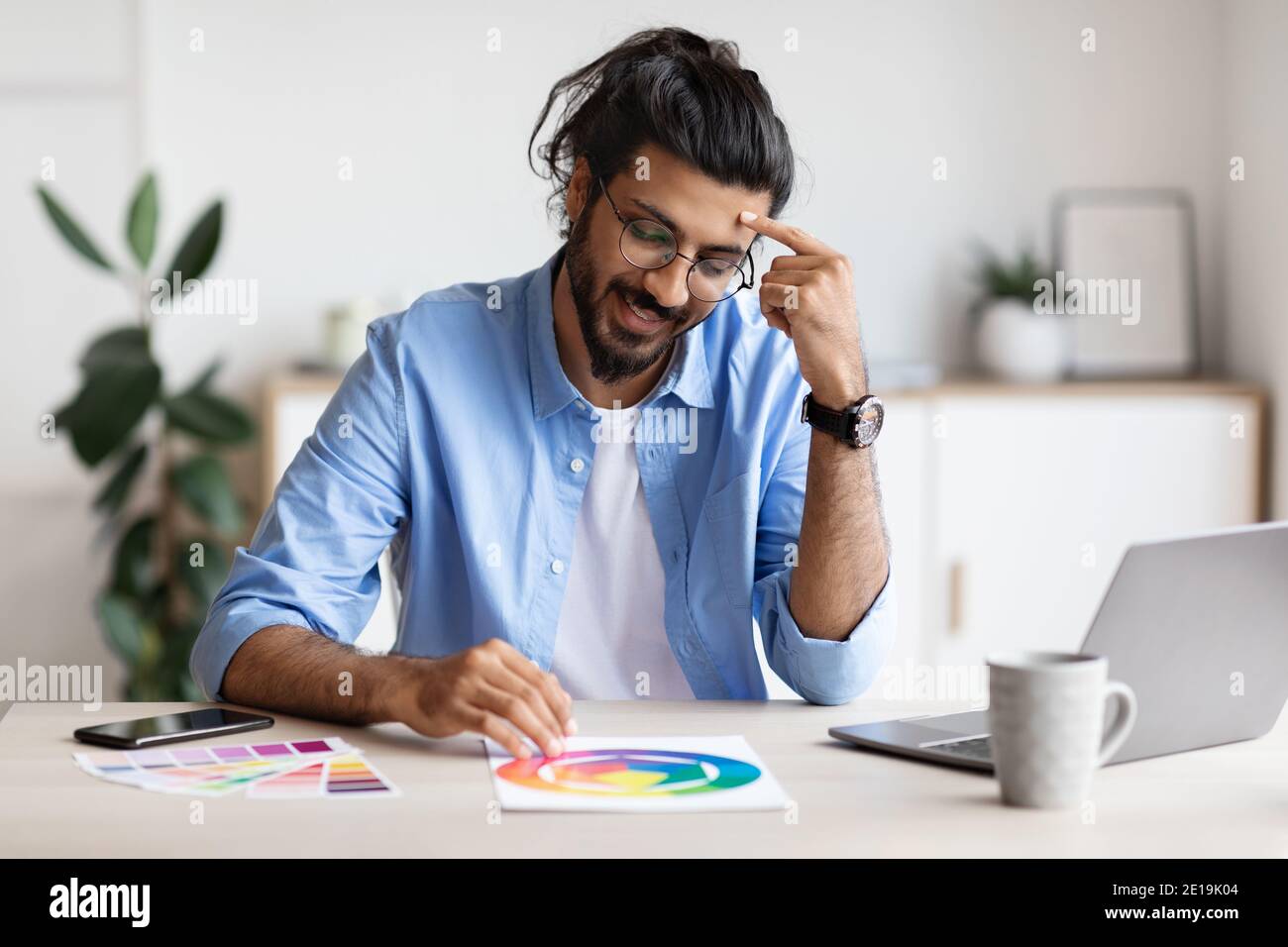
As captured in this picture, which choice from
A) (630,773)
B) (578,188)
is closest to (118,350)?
(578,188)

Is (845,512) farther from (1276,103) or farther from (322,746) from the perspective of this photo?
(1276,103)

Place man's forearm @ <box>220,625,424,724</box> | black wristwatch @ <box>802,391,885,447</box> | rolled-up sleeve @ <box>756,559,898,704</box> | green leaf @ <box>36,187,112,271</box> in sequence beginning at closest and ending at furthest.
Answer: man's forearm @ <box>220,625,424,724</box>, rolled-up sleeve @ <box>756,559,898,704</box>, black wristwatch @ <box>802,391,885,447</box>, green leaf @ <box>36,187,112,271</box>

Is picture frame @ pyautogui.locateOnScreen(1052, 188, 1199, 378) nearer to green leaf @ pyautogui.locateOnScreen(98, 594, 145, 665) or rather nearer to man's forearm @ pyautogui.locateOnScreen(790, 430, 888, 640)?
man's forearm @ pyautogui.locateOnScreen(790, 430, 888, 640)

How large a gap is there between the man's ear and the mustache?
17cm

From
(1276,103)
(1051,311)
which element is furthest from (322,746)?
(1276,103)

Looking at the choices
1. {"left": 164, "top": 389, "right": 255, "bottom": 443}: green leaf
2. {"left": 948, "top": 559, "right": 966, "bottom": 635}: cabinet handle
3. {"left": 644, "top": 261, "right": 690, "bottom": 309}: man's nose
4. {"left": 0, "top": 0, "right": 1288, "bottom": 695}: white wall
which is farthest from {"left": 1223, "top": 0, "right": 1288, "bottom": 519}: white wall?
{"left": 164, "top": 389, "right": 255, "bottom": 443}: green leaf

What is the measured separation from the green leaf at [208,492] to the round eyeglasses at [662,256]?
1.85 metres

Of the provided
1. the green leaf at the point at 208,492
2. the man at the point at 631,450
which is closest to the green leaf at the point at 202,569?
the green leaf at the point at 208,492

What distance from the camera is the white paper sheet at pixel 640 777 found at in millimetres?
1106

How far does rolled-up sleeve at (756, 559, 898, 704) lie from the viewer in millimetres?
1548

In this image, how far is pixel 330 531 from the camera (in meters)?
1.65

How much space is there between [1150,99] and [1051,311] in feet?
2.15

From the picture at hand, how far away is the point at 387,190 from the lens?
361 cm

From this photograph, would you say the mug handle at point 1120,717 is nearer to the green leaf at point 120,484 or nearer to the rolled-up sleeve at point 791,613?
the rolled-up sleeve at point 791,613
